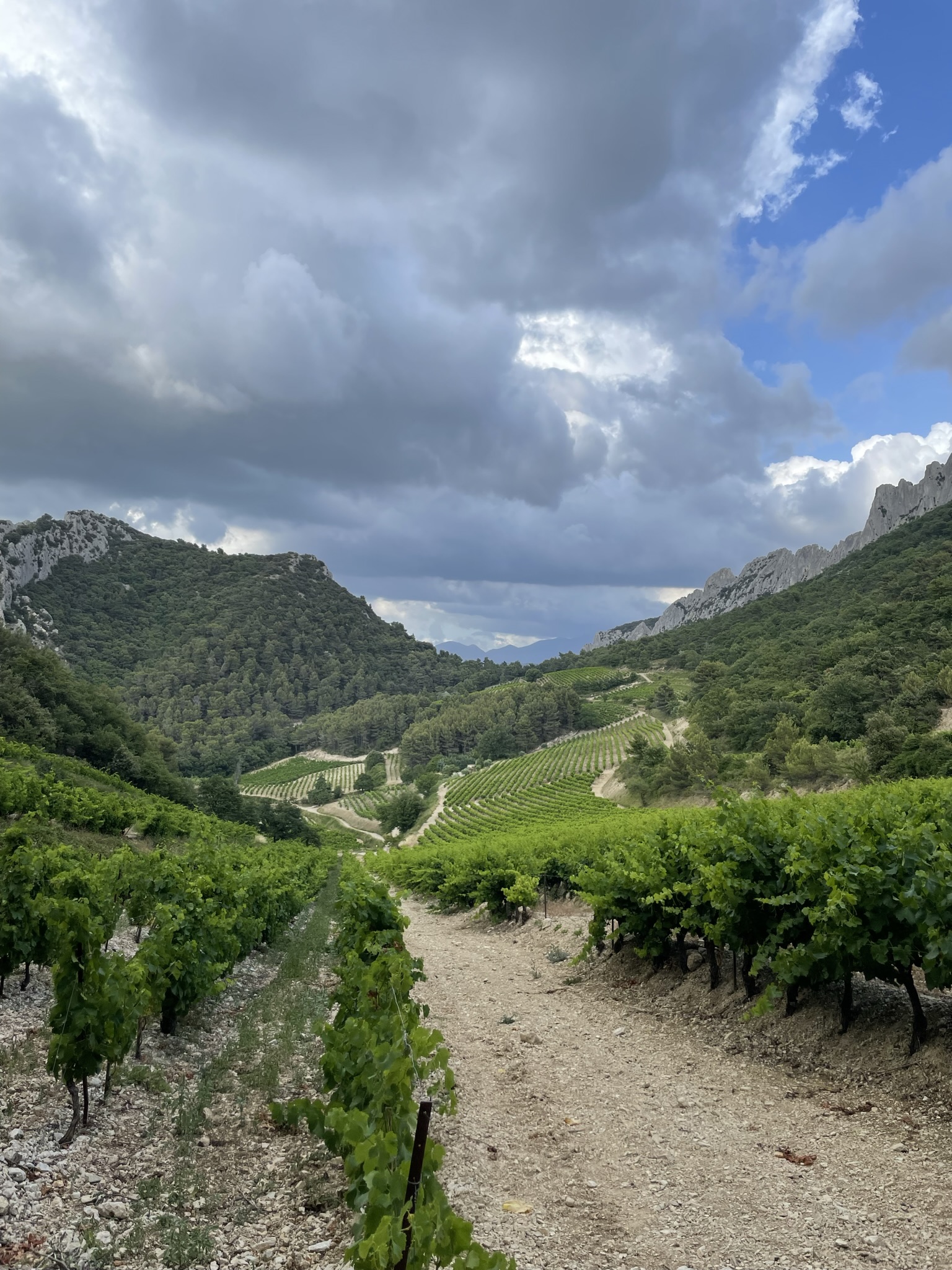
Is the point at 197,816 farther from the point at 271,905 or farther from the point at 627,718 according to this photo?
the point at 627,718

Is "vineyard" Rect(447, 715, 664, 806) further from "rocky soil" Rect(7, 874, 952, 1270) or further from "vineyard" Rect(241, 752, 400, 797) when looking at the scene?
"rocky soil" Rect(7, 874, 952, 1270)

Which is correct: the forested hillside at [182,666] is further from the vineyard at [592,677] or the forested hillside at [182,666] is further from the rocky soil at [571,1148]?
the rocky soil at [571,1148]

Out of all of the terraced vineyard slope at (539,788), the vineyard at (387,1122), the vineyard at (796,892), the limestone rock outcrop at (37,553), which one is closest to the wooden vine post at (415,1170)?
the vineyard at (387,1122)

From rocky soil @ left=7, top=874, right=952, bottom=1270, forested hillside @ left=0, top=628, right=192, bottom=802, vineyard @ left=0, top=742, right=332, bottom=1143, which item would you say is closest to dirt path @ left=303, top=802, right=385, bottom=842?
forested hillside @ left=0, top=628, right=192, bottom=802

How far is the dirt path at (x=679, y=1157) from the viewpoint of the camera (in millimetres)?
4184

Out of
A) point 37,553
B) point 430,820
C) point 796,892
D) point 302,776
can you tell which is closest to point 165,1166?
point 796,892

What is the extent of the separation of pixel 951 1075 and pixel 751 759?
184 feet

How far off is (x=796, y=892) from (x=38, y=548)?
624ft

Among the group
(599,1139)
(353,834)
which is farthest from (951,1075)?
(353,834)

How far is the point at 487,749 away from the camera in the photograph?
123125mm

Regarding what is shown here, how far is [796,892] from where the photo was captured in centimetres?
753

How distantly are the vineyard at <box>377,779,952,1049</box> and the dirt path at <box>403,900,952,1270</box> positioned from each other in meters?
0.84

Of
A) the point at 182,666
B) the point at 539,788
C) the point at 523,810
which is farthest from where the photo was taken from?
the point at 182,666

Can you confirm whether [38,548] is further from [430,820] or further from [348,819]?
[430,820]
